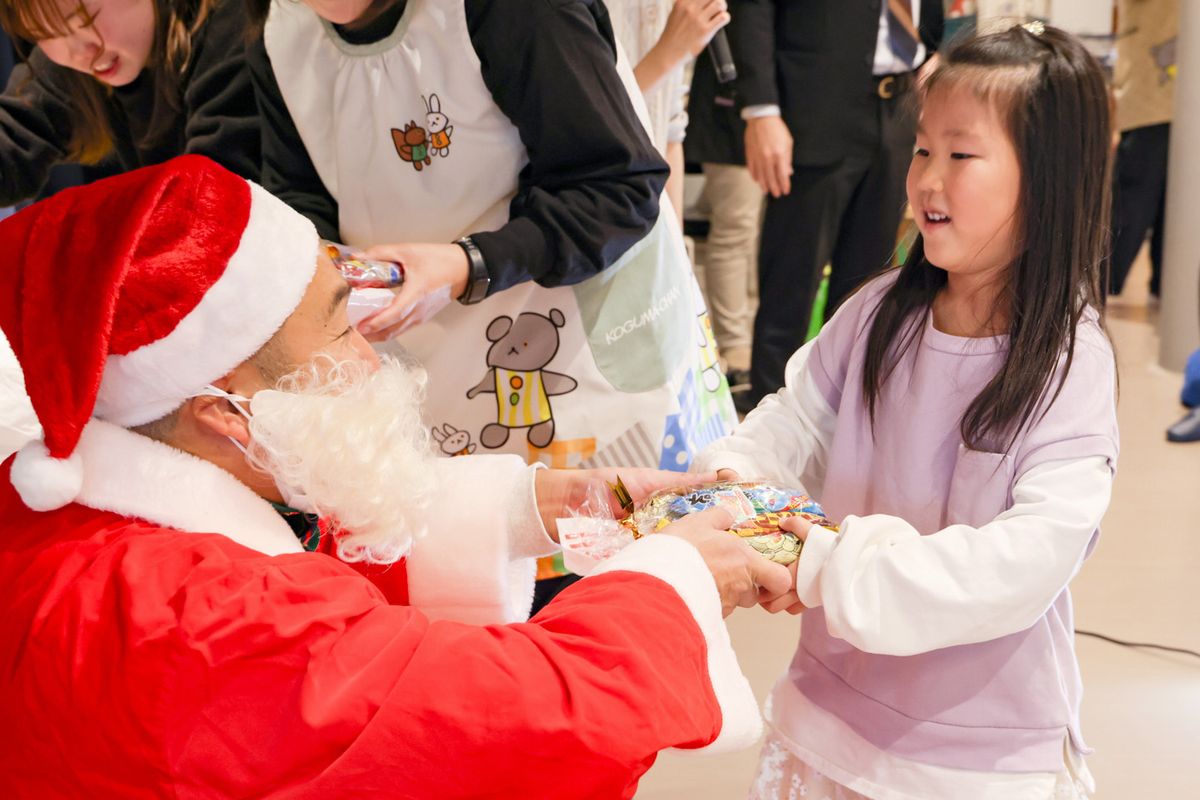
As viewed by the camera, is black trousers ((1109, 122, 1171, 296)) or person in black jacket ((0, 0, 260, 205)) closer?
person in black jacket ((0, 0, 260, 205))

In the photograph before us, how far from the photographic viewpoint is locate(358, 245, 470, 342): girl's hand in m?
1.67

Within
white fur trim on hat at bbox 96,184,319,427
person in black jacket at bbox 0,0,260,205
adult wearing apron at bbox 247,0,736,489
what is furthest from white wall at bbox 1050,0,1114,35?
white fur trim on hat at bbox 96,184,319,427

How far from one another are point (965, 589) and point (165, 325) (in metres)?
0.87

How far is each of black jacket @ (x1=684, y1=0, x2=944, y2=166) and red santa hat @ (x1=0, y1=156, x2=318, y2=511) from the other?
2.47 meters

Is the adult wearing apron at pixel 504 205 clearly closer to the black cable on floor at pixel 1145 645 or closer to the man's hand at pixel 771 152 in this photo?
the black cable on floor at pixel 1145 645

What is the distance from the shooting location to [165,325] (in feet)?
3.96

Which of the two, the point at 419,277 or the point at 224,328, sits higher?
the point at 224,328

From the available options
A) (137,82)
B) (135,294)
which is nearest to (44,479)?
(135,294)

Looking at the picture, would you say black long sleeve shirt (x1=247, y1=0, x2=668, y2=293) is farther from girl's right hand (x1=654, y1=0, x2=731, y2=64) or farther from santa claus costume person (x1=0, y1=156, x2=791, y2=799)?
girl's right hand (x1=654, y1=0, x2=731, y2=64)

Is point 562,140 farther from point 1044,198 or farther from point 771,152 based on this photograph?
point 771,152

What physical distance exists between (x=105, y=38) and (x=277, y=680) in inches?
57.2

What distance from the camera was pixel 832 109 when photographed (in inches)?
139

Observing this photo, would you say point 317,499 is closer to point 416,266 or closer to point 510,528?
point 510,528

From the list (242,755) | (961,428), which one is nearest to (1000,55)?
(961,428)
